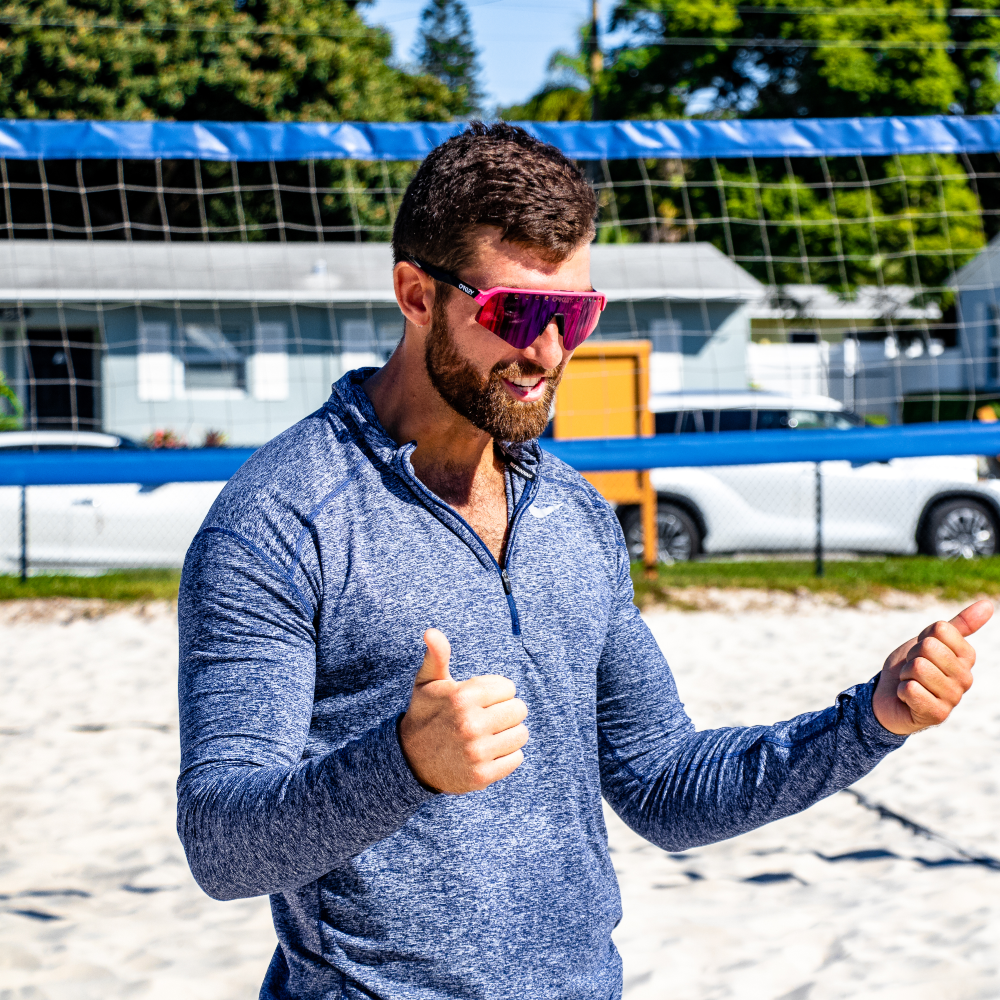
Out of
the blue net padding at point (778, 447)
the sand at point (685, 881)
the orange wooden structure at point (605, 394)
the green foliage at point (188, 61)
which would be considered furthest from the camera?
the green foliage at point (188, 61)

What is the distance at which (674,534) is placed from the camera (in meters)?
9.93

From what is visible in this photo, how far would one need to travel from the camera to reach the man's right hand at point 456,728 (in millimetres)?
1042

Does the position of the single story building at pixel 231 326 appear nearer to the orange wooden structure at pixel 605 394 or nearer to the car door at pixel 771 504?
the car door at pixel 771 504

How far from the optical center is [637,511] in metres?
9.64

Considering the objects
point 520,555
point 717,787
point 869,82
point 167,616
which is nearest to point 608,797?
point 717,787

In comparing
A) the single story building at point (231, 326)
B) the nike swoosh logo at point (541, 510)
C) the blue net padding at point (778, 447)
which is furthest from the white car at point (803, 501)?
the nike swoosh logo at point (541, 510)

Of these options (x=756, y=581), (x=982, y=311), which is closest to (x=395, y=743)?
(x=756, y=581)

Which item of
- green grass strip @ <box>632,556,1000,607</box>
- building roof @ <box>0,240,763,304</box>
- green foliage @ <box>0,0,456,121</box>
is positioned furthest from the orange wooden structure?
green foliage @ <box>0,0,456,121</box>

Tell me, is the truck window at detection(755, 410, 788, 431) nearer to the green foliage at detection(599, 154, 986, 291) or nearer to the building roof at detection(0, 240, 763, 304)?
the building roof at detection(0, 240, 763, 304)

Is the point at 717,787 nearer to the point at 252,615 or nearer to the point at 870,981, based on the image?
the point at 252,615

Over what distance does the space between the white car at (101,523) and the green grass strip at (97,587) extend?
7.2 inches

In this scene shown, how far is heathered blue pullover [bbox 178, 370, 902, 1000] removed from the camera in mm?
1161

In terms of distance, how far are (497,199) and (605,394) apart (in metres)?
7.01

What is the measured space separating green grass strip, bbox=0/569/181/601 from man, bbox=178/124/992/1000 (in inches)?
288
